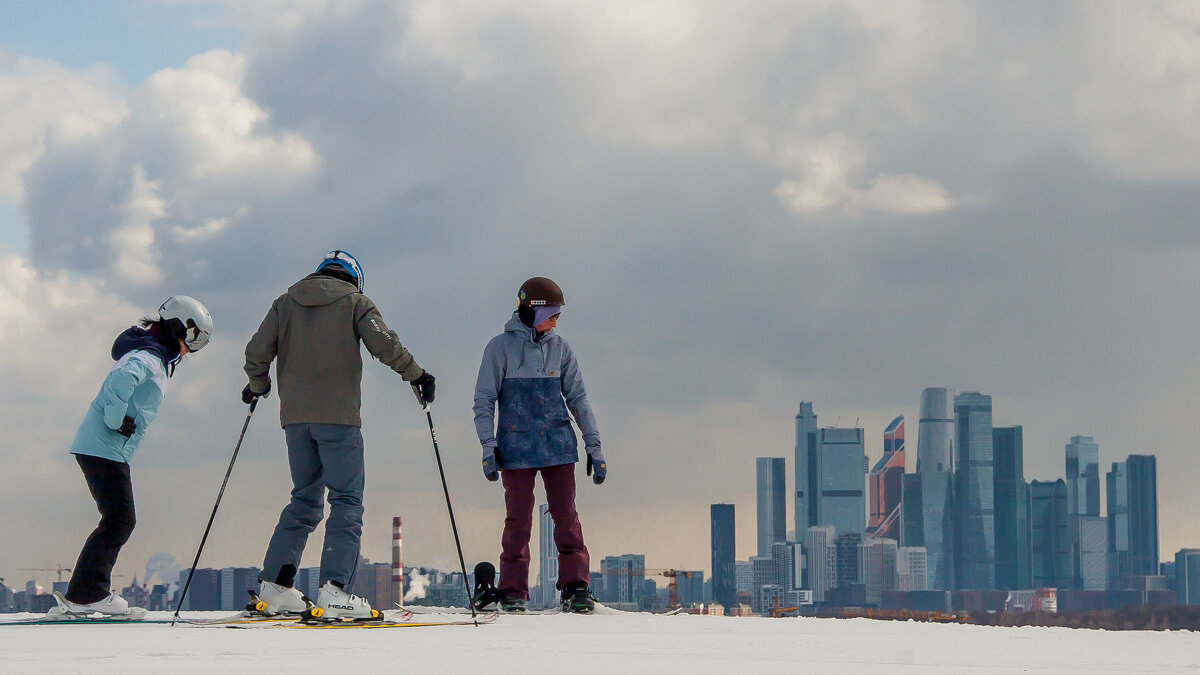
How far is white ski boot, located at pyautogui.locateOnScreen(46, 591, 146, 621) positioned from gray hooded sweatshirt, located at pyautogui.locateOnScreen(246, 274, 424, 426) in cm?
161

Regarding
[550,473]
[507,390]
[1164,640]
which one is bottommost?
[1164,640]

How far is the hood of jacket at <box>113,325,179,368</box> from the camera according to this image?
28.9 ft

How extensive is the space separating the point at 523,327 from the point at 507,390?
0.48 meters

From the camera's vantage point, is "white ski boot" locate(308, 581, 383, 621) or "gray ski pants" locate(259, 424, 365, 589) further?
"gray ski pants" locate(259, 424, 365, 589)

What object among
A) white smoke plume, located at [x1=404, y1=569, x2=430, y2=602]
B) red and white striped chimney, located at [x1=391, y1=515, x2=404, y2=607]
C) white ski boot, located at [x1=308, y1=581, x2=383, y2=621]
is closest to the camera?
white ski boot, located at [x1=308, y1=581, x2=383, y2=621]

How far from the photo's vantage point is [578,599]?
985 centimetres

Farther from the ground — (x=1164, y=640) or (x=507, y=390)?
(x=507, y=390)

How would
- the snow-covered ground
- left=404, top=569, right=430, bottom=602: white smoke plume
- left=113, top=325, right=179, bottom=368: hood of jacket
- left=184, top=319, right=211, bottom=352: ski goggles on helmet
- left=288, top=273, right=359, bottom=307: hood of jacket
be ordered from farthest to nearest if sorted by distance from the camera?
left=404, top=569, right=430, bottom=602: white smoke plume
left=184, top=319, right=211, bottom=352: ski goggles on helmet
left=113, top=325, right=179, bottom=368: hood of jacket
left=288, top=273, right=359, bottom=307: hood of jacket
the snow-covered ground

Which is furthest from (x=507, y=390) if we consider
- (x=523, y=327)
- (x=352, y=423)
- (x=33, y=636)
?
(x=33, y=636)

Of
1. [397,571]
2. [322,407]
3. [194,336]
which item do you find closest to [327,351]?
[322,407]

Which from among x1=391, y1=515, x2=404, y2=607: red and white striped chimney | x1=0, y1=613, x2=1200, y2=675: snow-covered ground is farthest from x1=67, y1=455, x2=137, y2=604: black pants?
x1=391, y1=515, x2=404, y2=607: red and white striped chimney

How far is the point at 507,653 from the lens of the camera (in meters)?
6.09

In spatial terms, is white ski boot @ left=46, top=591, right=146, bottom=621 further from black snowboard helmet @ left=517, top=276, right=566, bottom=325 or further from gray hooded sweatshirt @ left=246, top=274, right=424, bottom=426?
black snowboard helmet @ left=517, top=276, right=566, bottom=325

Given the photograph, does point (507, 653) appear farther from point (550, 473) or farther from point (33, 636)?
point (550, 473)
